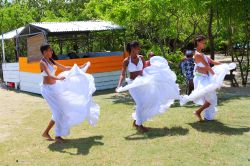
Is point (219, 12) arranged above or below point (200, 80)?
above

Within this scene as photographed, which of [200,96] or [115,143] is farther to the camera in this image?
[200,96]

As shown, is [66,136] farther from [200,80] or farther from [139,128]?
[200,80]

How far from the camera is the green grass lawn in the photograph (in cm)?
604

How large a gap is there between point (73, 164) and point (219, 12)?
961 cm

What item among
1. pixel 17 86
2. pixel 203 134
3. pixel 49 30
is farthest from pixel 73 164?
pixel 17 86

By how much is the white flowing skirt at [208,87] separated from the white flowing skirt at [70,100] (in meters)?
1.93

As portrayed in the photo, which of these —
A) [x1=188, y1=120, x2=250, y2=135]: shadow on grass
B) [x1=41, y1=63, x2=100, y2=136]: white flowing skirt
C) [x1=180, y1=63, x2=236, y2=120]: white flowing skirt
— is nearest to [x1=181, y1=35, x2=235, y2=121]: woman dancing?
[x1=180, y1=63, x2=236, y2=120]: white flowing skirt

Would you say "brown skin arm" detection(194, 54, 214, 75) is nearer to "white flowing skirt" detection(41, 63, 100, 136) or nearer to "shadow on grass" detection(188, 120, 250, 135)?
"shadow on grass" detection(188, 120, 250, 135)

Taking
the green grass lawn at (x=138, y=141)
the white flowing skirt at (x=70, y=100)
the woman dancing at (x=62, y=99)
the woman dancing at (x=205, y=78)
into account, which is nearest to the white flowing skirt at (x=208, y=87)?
the woman dancing at (x=205, y=78)

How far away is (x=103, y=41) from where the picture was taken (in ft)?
63.5

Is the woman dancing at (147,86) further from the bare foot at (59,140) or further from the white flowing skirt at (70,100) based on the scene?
the bare foot at (59,140)

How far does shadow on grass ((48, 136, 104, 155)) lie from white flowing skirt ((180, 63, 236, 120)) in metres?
2.00

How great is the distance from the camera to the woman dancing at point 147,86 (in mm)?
7828

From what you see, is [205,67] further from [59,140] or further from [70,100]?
[59,140]
